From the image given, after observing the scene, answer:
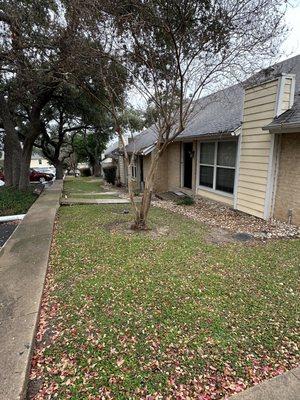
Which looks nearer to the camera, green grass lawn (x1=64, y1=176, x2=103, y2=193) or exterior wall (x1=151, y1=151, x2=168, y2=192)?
exterior wall (x1=151, y1=151, x2=168, y2=192)

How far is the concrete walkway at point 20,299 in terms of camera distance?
6.57 feet

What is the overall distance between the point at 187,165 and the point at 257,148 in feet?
15.4

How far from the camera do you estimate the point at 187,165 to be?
1141 centimetres

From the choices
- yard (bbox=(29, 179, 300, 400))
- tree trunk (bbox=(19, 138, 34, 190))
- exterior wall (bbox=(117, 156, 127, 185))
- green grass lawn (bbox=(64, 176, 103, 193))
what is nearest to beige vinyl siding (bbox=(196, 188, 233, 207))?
yard (bbox=(29, 179, 300, 400))

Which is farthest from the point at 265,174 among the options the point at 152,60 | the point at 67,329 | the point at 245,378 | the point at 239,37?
the point at 67,329

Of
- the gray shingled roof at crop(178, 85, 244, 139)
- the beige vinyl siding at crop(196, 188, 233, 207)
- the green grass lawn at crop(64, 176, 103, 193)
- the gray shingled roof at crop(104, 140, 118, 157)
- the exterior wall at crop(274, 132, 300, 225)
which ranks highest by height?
the gray shingled roof at crop(178, 85, 244, 139)

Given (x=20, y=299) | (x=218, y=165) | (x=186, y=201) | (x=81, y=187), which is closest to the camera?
(x=20, y=299)

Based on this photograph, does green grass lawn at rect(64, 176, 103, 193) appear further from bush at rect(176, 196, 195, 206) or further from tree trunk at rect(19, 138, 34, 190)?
bush at rect(176, 196, 195, 206)

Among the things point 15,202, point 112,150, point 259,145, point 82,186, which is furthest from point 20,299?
point 112,150

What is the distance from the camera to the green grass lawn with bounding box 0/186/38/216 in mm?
9555

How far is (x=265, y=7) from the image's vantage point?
181 inches

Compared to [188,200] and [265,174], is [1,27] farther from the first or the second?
[265,174]

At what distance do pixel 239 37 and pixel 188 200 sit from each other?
5.78m

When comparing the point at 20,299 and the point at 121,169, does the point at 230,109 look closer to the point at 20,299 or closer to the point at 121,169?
the point at 20,299
